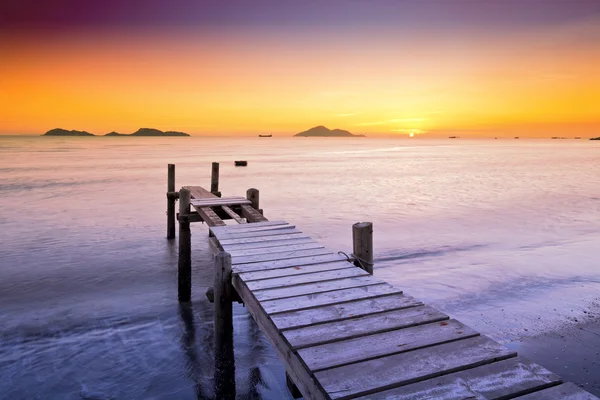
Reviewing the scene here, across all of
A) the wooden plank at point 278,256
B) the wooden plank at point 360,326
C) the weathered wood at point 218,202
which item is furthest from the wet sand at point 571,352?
the weathered wood at point 218,202

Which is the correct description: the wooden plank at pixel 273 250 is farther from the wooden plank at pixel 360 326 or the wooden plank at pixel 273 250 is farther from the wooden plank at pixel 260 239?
the wooden plank at pixel 360 326

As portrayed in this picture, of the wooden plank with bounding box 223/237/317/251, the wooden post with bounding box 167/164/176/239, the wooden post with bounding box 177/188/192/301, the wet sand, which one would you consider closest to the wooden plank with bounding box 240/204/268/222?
the wooden post with bounding box 177/188/192/301

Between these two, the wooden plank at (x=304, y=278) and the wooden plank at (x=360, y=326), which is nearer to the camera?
the wooden plank at (x=360, y=326)

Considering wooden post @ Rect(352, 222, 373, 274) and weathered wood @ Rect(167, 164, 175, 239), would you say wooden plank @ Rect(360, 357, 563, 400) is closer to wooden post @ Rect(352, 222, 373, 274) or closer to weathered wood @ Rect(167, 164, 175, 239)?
wooden post @ Rect(352, 222, 373, 274)

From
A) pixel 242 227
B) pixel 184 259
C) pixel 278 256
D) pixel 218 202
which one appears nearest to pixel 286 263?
pixel 278 256

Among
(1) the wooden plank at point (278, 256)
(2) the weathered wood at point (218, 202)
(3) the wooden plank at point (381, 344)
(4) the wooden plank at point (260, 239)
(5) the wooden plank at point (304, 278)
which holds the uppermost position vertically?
(2) the weathered wood at point (218, 202)

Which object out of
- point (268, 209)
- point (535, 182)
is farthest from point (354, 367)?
point (535, 182)

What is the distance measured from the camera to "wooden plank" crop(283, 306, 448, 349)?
3717mm

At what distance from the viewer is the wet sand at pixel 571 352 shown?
6.30 m

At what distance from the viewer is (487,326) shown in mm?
8250

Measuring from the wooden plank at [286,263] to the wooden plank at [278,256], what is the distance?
12cm

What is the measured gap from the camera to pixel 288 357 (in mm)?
3605

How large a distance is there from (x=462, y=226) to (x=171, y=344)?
Answer: 553 inches

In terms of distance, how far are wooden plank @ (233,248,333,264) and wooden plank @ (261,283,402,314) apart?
1390mm
